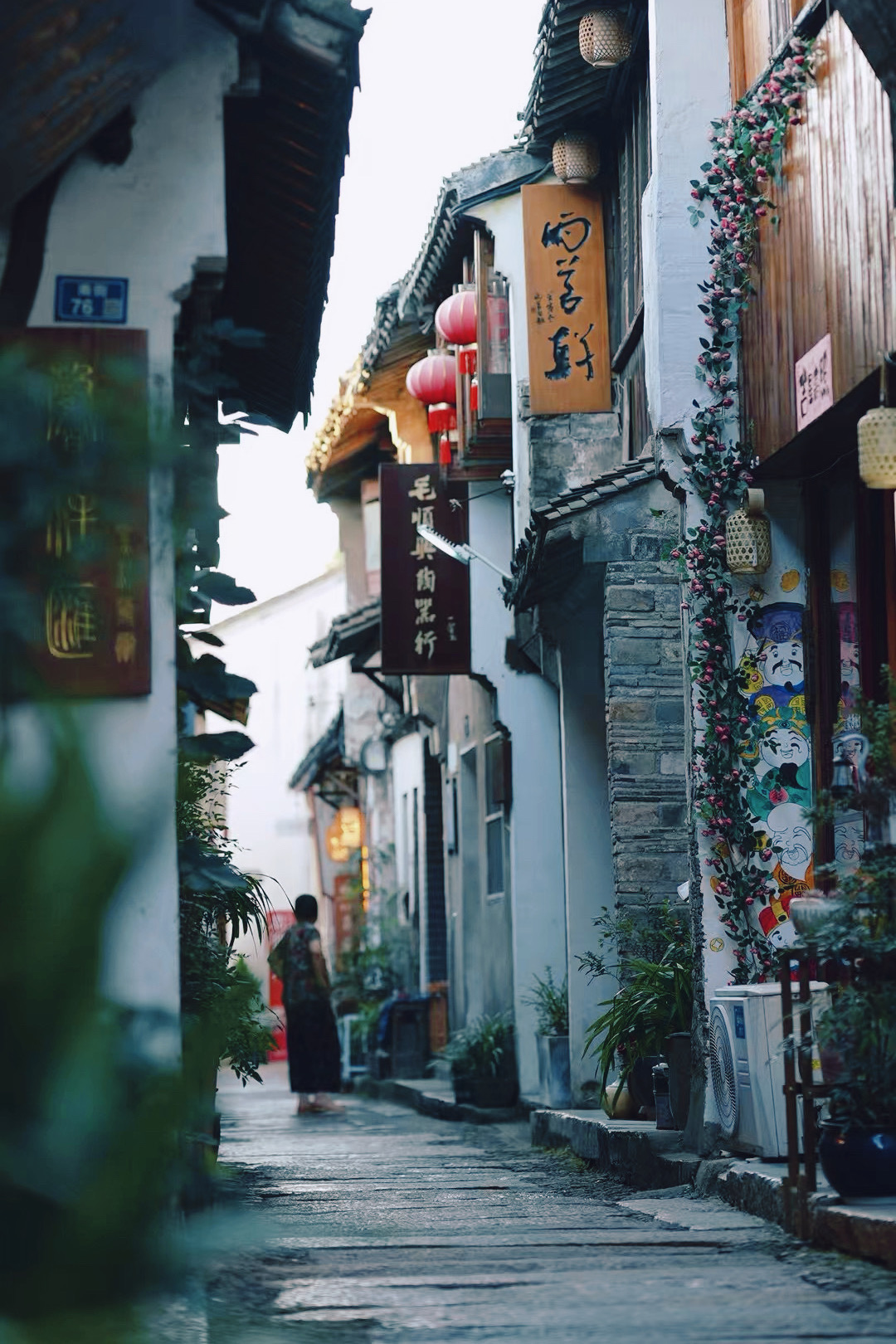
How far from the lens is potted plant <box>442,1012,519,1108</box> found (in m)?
16.1

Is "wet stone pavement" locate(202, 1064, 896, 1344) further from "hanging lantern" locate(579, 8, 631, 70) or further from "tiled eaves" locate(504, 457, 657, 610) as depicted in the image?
"hanging lantern" locate(579, 8, 631, 70)

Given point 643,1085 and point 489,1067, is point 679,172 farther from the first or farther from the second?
point 489,1067

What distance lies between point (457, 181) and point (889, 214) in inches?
336

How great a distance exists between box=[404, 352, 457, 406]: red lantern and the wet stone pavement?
8.76 meters

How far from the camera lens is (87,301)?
251 inches

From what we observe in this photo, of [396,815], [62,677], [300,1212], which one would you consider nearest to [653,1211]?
[300,1212]

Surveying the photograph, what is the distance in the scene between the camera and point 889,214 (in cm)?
747

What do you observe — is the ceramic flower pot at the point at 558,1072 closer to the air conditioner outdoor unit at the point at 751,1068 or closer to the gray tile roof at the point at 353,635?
the air conditioner outdoor unit at the point at 751,1068

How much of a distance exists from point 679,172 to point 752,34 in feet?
2.55

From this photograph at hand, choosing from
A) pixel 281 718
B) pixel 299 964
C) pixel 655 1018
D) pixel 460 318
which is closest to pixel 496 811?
pixel 299 964

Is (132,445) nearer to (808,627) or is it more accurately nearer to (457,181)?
(808,627)

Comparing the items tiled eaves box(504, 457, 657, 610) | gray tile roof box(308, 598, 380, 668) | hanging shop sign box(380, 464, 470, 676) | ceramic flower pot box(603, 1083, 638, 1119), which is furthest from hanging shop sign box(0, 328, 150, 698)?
gray tile roof box(308, 598, 380, 668)

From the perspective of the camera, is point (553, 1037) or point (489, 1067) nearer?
point (553, 1037)

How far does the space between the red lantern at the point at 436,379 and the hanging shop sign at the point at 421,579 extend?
66 centimetres
